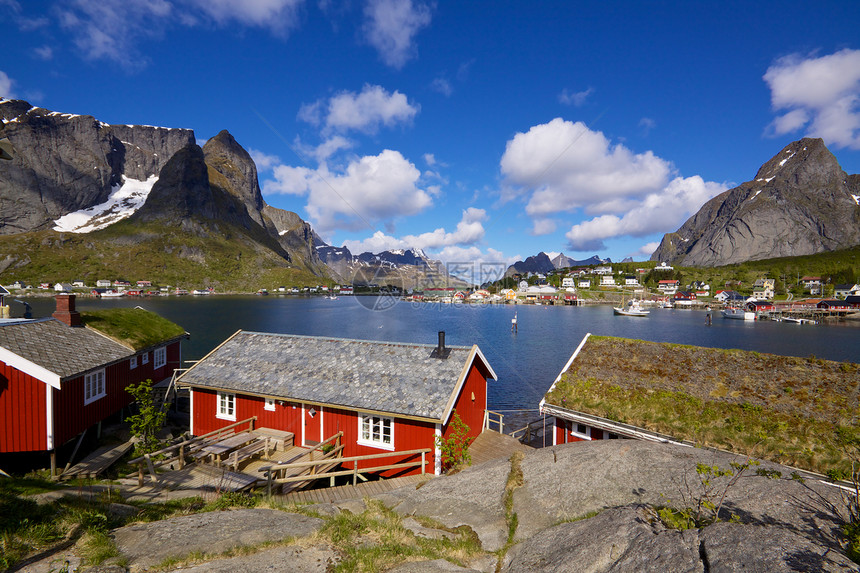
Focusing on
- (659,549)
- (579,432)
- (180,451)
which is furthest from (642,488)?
(180,451)

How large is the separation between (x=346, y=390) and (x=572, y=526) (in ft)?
41.2

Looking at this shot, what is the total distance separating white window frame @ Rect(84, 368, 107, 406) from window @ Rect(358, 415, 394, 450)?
1474 cm

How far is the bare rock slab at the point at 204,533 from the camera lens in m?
8.02

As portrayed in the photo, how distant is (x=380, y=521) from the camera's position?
33.4ft

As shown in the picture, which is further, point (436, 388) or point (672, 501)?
point (436, 388)

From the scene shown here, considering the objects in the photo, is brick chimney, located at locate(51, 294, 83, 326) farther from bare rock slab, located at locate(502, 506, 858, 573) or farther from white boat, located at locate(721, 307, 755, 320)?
white boat, located at locate(721, 307, 755, 320)

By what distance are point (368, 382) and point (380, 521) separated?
30.0 ft

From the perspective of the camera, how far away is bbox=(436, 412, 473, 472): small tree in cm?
1620

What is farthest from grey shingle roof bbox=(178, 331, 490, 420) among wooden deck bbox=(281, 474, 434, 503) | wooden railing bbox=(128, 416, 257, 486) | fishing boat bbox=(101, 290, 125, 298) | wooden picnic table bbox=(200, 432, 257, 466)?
fishing boat bbox=(101, 290, 125, 298)

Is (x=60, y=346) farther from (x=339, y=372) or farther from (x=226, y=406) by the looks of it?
(x=339, y=372)

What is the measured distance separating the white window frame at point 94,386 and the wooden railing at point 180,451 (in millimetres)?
4939

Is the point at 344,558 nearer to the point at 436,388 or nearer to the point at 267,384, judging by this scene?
the point at 436,388

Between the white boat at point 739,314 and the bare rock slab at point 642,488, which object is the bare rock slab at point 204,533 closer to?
the bare rock slab at point 642,488

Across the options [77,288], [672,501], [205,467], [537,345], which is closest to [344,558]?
[672,501]
